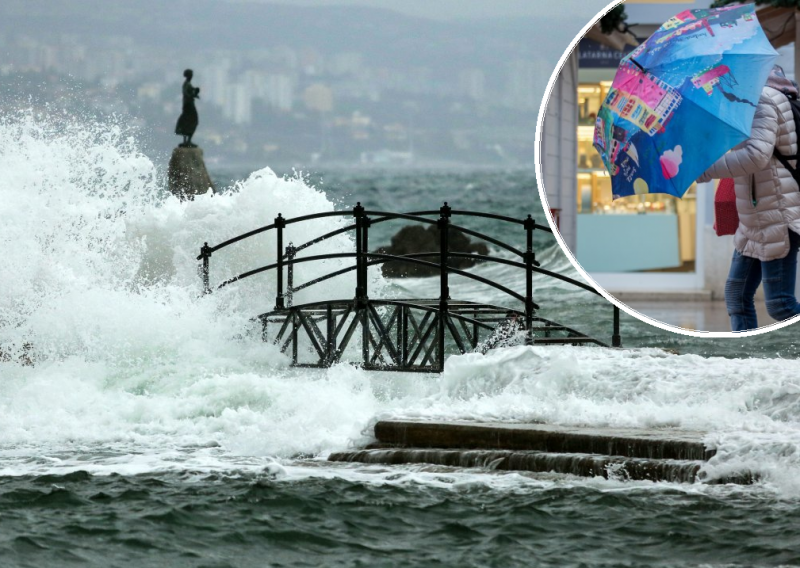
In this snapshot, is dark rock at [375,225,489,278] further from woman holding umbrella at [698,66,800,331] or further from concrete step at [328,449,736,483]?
woman holding umbrella at [698,66,800,331]

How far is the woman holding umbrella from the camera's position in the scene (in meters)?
3.50

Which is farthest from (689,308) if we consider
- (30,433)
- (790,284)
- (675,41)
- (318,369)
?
(318,369)

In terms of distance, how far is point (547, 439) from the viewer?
6348 mm

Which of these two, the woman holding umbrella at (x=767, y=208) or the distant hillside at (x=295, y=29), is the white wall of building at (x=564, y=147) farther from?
the distant hillside at (x=295, y=29)

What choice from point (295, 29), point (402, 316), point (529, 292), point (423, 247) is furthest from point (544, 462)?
Answer: point (295, 29)

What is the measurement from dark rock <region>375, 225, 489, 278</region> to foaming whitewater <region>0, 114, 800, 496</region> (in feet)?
56.7

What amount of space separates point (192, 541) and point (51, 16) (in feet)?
146

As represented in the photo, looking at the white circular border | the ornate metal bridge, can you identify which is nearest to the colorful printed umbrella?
the white circular border

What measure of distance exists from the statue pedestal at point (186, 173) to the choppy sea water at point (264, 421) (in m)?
9.73

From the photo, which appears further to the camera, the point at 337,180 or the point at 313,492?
the point at 337,180

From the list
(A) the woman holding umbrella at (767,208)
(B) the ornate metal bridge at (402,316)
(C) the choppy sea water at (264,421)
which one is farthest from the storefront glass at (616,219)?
(B) the ornate metal bridge at (402,316)

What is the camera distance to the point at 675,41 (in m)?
3.58

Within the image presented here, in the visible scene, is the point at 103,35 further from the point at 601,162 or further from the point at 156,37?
the point at 601,162

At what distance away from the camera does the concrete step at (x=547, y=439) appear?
19.7 ft
